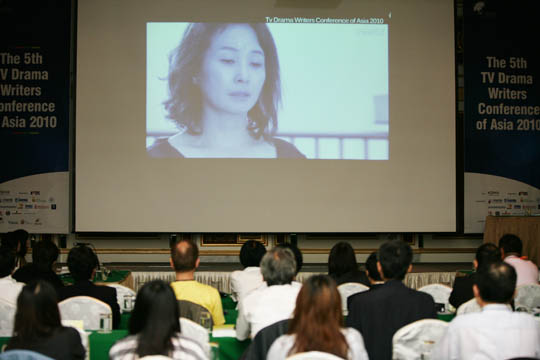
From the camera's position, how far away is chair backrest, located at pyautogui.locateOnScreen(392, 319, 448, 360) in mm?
2459

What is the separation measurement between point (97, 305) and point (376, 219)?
513 centimetres

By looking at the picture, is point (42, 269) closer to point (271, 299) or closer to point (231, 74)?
point (271, 299)

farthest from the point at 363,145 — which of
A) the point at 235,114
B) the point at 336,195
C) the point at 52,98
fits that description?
the point at 52,98

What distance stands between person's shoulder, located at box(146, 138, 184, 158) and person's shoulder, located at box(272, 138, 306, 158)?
1322 mm

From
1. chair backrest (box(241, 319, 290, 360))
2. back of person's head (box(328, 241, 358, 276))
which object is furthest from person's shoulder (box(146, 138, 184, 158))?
chair backrest (box(241, 319, 290, 360))

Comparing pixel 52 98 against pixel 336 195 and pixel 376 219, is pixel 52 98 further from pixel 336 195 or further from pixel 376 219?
pixel 376 219

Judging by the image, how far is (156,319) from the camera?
1.96 meters

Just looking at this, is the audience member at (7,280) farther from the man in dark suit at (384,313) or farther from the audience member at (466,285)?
the audience member at (466,285)

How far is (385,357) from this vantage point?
8.66 ft

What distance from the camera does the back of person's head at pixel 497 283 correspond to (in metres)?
2.29

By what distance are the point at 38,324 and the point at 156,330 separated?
529 mm

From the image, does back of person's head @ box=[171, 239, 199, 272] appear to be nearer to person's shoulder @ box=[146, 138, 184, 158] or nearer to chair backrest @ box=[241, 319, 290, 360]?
chair backrest @ box=[241, 319, 290, 360]

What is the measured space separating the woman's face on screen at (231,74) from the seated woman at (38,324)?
17.7ft

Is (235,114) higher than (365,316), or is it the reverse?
(235,114)
